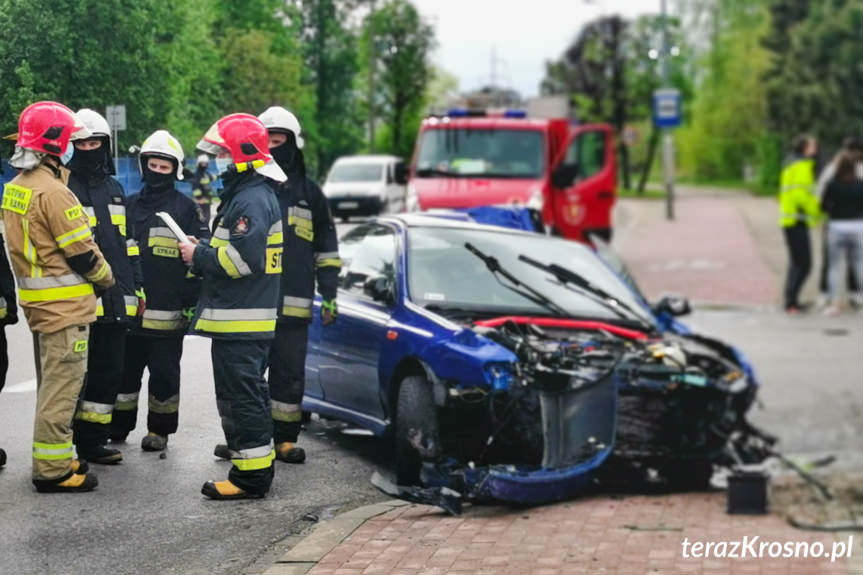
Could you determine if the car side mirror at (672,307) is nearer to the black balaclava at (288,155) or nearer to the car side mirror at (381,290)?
the car side mirror at (381,290)

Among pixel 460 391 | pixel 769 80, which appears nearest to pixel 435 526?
pixel 460 391

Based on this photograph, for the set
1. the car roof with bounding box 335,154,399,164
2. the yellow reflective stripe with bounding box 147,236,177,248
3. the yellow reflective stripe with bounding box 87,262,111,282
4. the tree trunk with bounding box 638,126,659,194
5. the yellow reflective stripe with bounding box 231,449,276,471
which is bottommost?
the tree trunk with bounding box 638,126,659,194

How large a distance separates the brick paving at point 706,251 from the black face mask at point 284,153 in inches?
582

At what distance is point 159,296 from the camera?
6406mm

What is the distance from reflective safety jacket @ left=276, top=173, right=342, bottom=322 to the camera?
7328mm

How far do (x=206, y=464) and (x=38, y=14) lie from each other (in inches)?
88.1

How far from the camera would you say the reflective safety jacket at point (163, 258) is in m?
6.33

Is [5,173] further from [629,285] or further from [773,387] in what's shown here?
[773,387]

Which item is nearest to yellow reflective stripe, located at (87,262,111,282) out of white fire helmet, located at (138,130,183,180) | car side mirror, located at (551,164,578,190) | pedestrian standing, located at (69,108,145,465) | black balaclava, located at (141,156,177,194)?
pedestrian standing, located at (69,108,145,465)

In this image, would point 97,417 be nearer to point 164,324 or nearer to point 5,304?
point 164,324

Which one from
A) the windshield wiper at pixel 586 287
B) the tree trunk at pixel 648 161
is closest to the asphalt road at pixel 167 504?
the windshield wiper at pixel 586 287

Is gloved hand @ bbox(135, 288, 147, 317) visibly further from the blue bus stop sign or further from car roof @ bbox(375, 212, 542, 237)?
the blue bus stop sign

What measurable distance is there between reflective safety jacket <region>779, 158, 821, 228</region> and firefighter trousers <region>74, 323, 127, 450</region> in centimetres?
1310

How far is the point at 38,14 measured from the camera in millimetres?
5484
